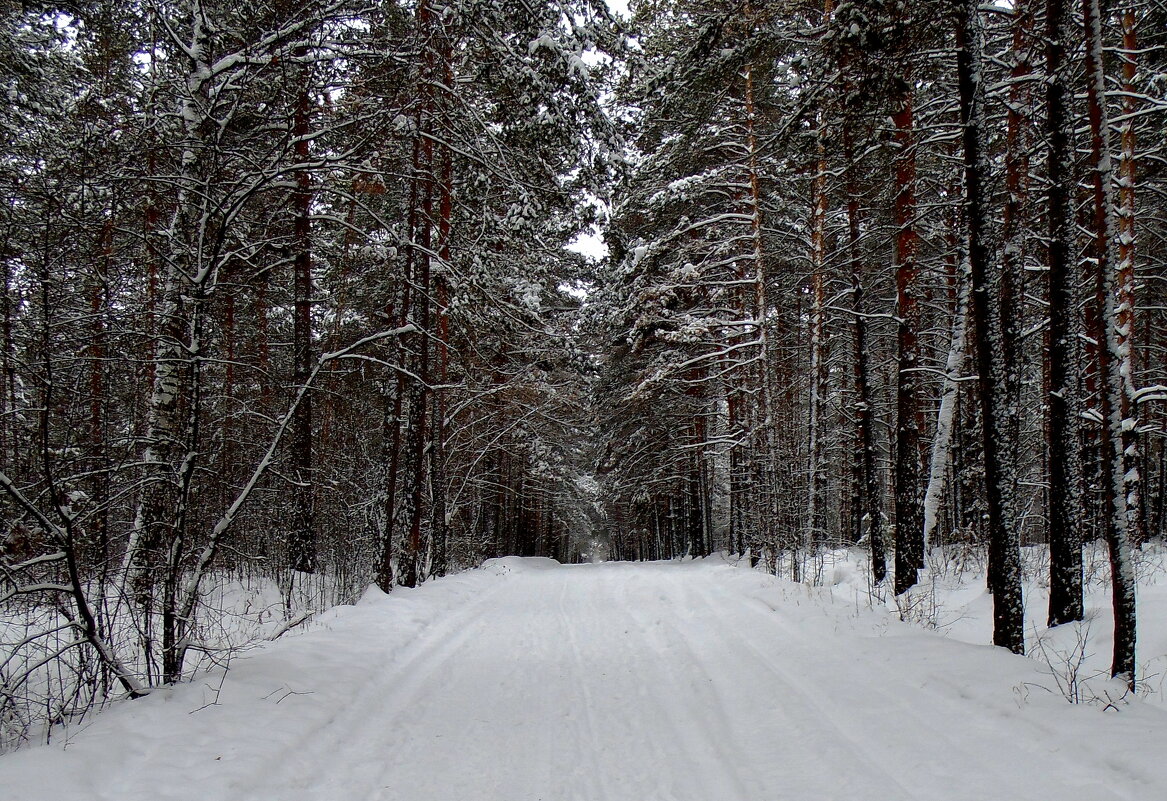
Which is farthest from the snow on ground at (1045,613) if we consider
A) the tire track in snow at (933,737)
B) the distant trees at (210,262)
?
the distant trees at (210,262)

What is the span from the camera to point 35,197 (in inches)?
147

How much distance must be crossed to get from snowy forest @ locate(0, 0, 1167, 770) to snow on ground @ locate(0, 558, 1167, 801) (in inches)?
31.5

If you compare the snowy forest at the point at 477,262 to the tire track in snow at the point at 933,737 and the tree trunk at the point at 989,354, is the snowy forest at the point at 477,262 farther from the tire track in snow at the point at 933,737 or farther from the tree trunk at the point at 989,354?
the tire track in snow at the point at 933,737

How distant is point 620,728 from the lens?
457cm

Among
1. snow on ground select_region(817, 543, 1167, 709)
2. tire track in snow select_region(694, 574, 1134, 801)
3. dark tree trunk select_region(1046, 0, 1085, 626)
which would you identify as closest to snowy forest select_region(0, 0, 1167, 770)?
dark tree trunk select_region(1046, 0, 1085, 626)

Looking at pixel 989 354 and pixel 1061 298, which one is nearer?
pixel 1061 298

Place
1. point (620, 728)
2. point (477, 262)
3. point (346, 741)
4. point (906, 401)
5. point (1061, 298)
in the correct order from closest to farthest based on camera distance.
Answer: point (346, 741)
point (620, 728)
point (1061, 298)
point (906, 401)
point (477, 262)

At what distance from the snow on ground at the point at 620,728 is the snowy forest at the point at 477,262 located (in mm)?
801

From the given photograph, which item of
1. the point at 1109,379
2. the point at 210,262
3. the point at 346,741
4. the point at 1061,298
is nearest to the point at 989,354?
the point at 1061,298

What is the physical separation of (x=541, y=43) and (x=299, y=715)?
716cm

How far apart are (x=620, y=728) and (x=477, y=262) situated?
7427mm

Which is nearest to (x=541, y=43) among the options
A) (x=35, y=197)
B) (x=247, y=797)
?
(x=35, y=197)

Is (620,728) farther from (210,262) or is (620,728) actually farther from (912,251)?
(912,251)

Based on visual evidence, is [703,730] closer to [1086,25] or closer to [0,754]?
[0,754]
